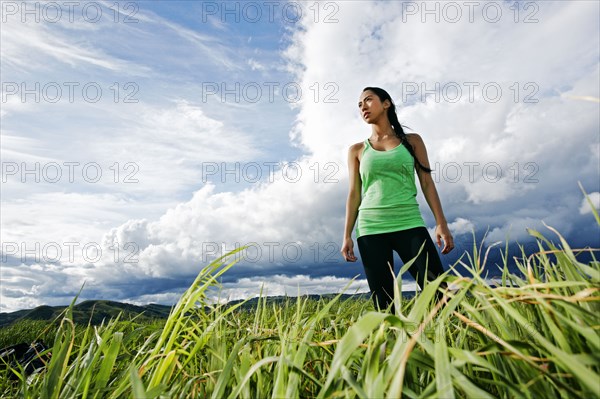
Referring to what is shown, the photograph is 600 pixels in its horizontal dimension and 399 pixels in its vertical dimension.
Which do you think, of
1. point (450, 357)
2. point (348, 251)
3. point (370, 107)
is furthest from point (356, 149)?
point (450, 357)

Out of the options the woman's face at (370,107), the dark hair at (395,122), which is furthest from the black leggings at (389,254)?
the woman's face at (370,107)

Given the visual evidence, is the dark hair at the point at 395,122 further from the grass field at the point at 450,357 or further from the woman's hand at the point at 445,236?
the grass field at the point at 450,357

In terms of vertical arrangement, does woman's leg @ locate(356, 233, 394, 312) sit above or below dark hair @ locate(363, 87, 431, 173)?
below

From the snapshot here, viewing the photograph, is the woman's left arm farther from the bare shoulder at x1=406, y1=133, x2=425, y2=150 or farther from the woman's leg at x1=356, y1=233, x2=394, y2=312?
the woman's leg at x1=356, y1=233, x2=394, y2=312

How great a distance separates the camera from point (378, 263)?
12.6 ft

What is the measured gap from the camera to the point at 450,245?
4117 millimetres

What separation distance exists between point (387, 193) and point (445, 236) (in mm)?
639

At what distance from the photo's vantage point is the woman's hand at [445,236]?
4.05 metres

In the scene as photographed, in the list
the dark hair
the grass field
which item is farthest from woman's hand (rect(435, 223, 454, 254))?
the grass field

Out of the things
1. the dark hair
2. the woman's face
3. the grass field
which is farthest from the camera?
the woman's face

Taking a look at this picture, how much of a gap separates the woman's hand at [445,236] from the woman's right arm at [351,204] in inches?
29.0

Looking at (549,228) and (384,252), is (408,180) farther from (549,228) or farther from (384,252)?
(549,228)

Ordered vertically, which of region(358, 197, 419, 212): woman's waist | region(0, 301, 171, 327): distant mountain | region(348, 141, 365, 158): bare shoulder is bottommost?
region(0, 301, 171, 327): distant mountain

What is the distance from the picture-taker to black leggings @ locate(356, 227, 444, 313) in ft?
12.5
